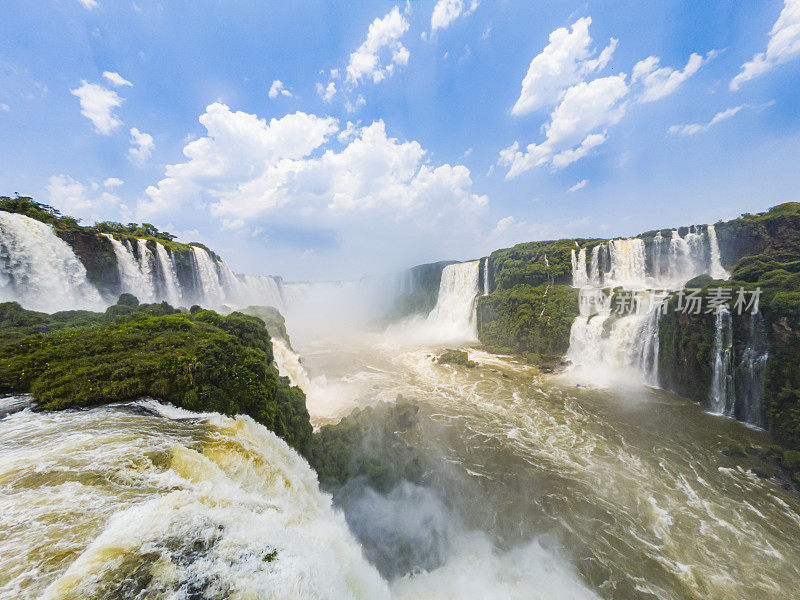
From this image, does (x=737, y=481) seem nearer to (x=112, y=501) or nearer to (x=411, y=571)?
(x=411, y=571)

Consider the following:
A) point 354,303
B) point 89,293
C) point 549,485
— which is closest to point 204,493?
point 549,485

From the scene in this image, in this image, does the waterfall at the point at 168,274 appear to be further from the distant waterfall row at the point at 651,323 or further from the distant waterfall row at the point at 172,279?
the distant waterfall row at the point at 651,323

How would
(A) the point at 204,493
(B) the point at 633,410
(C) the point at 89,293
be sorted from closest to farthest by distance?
(A) the point at 204,493 < (B) the point at 633,410 < (C) the point at 89,293

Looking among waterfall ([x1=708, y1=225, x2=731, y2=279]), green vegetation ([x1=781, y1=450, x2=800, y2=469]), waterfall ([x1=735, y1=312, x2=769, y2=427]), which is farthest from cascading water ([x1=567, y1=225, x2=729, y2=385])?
green vegetation ([x1=781, y1=450, x2=800, y2=469])

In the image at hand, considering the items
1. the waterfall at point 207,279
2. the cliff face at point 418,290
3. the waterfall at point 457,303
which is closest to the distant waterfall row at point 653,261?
the waterfall at point 457,303

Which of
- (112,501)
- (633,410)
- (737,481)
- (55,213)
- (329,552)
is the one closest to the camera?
(112,501)

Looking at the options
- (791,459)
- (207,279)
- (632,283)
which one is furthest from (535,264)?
(207,279)

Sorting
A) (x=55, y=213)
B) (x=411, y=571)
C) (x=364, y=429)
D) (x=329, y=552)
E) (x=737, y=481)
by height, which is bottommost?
(x=737, y=481)
